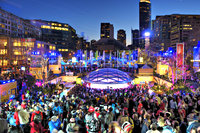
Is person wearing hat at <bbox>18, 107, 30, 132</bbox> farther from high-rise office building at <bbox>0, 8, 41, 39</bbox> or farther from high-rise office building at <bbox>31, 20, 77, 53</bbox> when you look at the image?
high-rise office building at <bbox>31, 20, 77, 53</bbox>

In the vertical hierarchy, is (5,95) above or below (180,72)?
below

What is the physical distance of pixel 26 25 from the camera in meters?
74.1

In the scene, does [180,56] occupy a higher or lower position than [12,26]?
lower

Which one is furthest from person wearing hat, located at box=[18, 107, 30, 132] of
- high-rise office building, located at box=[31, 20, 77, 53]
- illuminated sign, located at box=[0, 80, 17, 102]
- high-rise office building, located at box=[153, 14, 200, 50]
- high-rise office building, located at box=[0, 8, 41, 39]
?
high-rise office building, located at box=[31, 20, 77, 53]

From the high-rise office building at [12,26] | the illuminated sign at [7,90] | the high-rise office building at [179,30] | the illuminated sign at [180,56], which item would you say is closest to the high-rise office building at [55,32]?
the high-rise office building at [12,26]

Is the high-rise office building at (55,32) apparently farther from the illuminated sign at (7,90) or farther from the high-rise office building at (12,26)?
the illuminated sign at (7,90)

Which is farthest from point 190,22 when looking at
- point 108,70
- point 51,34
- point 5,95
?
point 5,95

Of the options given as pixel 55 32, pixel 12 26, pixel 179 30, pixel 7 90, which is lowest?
pixel 7 90

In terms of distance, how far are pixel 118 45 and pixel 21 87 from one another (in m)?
146

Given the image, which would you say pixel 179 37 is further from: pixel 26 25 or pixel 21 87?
pixel 21 87

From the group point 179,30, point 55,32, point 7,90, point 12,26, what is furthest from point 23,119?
point 179,30

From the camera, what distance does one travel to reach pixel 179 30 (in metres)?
97.9

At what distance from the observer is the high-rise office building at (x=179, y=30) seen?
7830 centimetres

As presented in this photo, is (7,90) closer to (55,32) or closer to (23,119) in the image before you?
(23,119)
